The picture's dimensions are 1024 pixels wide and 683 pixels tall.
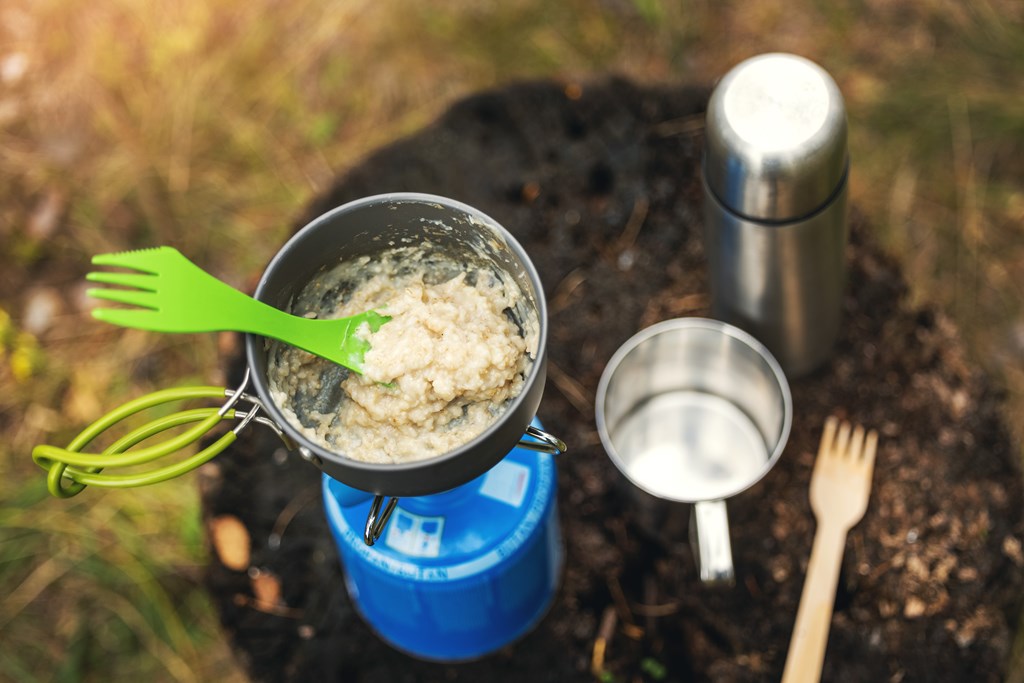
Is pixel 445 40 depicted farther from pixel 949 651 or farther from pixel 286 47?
pixel 949 651

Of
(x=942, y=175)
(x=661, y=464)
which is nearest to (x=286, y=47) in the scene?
(x=661, y=464)

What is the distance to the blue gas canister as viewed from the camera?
1.63 metres

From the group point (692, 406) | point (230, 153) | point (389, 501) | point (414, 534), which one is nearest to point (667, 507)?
point (692, 406)

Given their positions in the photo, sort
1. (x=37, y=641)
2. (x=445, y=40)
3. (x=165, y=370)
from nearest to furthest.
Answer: (x=37, y=641)
(x=165, y=370)
(x=445, y=40)

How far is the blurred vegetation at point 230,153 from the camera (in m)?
2.56

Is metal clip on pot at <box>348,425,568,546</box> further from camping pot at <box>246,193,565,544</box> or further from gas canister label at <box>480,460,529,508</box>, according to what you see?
A: gas canister label at <box>480,460,529,508</box>

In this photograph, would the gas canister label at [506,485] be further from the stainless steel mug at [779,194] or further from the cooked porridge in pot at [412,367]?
the stainless steel mug at [779,194]

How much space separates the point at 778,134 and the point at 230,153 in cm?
191

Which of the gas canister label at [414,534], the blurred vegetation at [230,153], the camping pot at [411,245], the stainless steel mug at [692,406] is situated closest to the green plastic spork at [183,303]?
the camping pot at [411,245]

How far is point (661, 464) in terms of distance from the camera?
6.94 ft

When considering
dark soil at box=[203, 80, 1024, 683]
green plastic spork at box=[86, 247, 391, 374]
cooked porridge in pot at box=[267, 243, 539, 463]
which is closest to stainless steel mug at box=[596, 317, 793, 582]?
dark soil at box=[203, 80, 1024, 683]

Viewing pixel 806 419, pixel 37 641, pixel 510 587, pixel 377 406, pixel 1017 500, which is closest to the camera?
pixel 377 406

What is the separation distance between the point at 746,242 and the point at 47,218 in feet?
7.24

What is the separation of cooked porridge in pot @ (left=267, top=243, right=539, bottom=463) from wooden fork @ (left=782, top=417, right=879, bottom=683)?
0.83m
